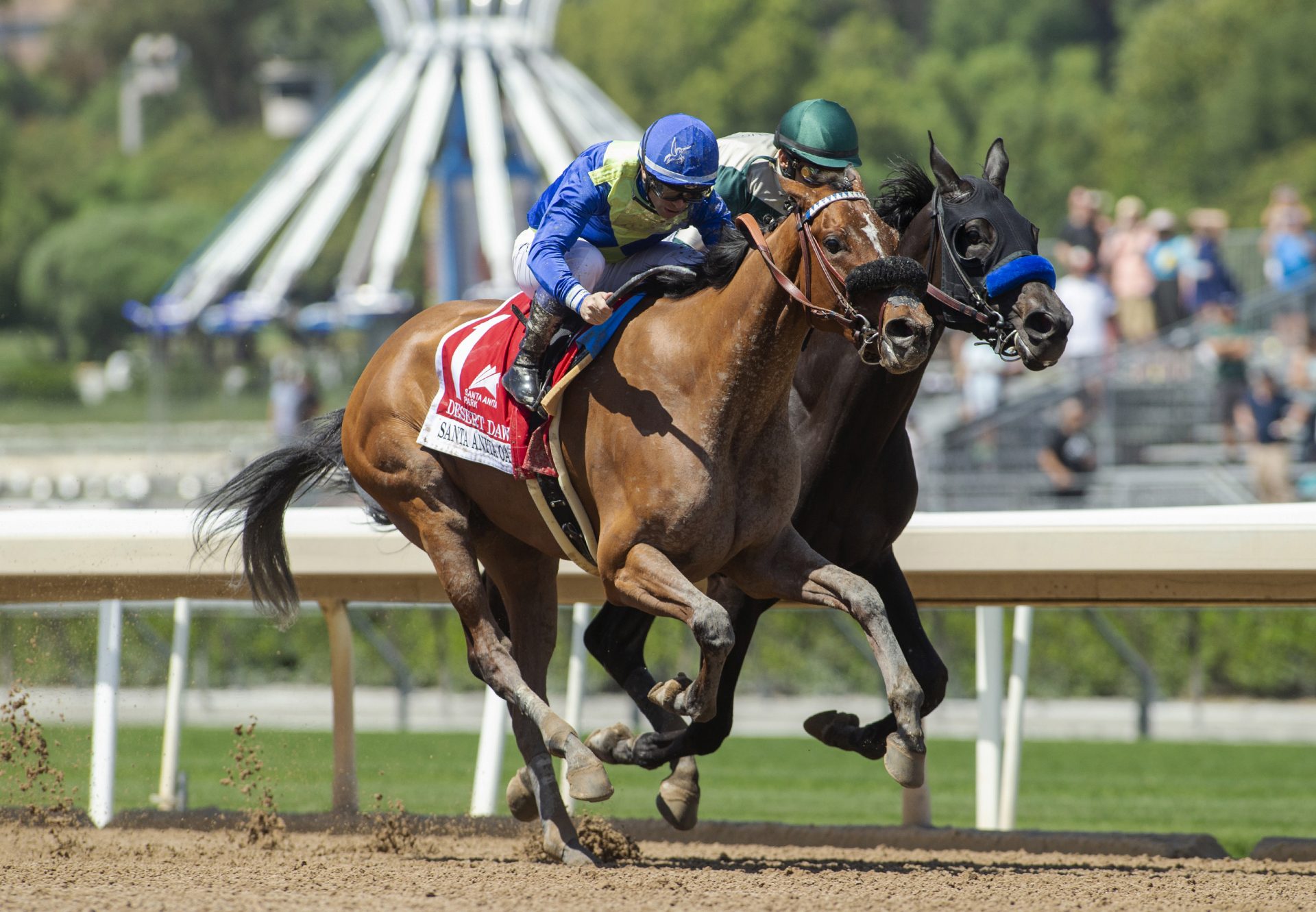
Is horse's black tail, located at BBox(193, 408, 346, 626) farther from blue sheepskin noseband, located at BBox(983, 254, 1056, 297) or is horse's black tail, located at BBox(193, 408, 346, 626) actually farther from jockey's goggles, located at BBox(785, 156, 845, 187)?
blue sheepskin noseband, located at BBox(983, 254, 1056, 297)

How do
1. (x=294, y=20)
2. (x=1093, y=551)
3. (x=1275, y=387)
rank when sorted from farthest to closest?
(x=294, y=20) → (x=1275, y=387) → (x=1093, y=551)

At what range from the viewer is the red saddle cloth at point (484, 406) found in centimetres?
501

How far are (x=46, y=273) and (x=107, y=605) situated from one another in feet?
186

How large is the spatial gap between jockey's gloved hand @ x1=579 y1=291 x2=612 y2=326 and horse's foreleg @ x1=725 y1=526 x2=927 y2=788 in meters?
0.71

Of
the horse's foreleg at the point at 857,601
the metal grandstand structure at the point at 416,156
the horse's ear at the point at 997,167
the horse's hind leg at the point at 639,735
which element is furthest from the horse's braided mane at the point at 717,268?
the metal grandstand structure at the point at 416,156

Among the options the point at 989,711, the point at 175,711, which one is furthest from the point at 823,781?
the point at 175,711

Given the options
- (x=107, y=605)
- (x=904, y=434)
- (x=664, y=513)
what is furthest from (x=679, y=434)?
(x=107, y=605)

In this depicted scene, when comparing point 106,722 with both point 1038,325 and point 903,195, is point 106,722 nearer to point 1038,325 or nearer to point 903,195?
point 903,195

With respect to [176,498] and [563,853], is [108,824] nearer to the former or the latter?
[563,853]

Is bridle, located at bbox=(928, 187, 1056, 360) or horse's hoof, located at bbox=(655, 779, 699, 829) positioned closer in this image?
bridle, located at bbox=(928, 187, 1056, 360)

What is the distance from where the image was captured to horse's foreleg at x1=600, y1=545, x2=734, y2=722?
14.4 feet

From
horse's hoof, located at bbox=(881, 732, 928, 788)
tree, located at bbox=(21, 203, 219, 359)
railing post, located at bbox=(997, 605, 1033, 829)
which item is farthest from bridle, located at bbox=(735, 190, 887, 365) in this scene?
tree, located at bbox=(21, 203, 219, 359)

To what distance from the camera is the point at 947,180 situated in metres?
4.89

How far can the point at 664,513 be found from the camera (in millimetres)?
4508
